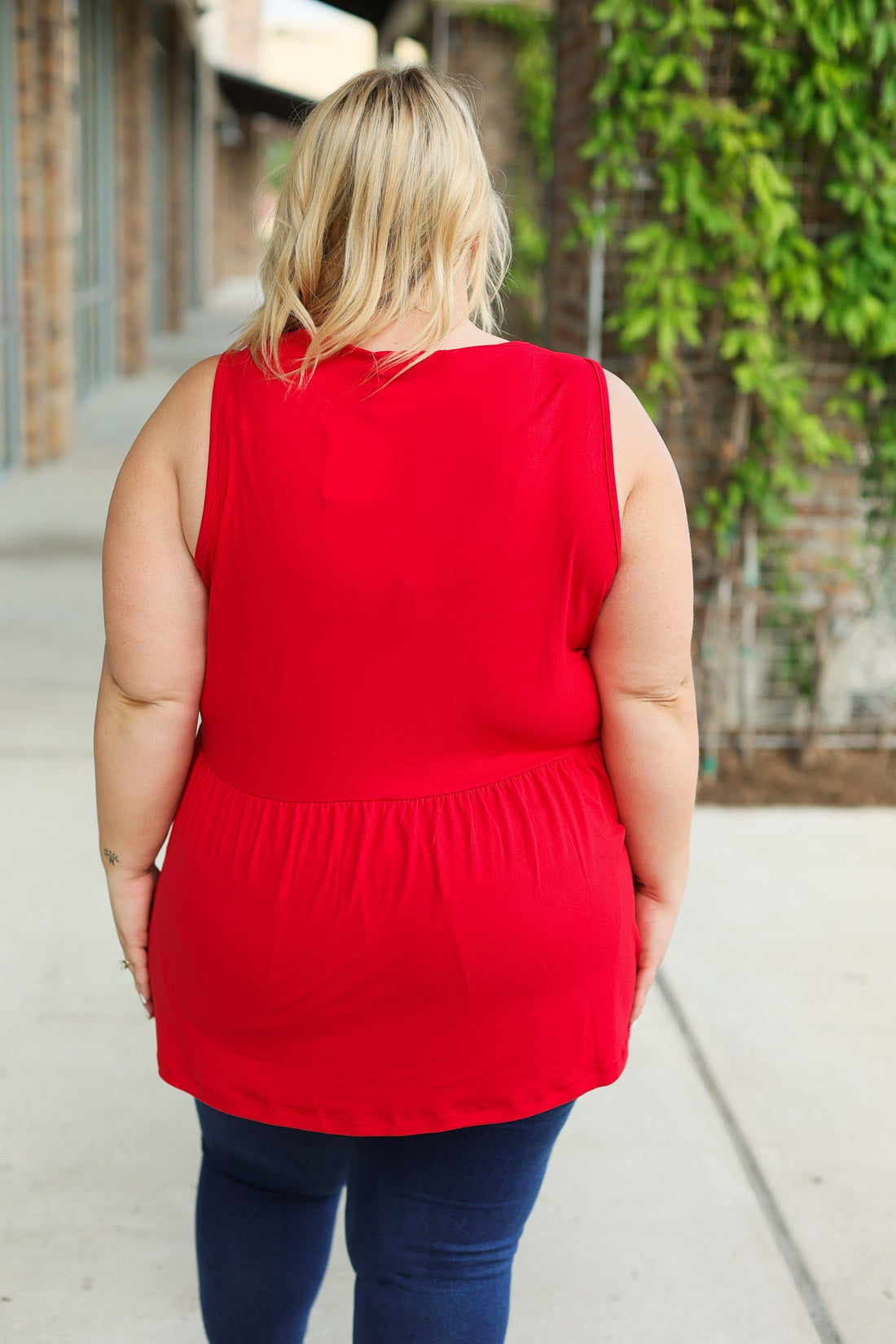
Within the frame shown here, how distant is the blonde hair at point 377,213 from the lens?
1230mm

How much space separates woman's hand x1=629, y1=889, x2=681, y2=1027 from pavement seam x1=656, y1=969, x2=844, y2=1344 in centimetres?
90

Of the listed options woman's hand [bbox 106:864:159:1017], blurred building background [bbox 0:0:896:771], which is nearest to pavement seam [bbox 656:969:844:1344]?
woman's hand [bbox 106:864:159:1017]

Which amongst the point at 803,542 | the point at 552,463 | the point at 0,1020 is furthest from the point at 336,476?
the point at 803,542

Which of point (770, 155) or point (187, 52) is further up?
point (187, 52)

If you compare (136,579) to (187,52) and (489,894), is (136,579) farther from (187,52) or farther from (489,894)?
(187,52)

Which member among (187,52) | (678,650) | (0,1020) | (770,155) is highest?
(187,52)

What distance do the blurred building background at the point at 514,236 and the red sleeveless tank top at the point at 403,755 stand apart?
0.44 metres

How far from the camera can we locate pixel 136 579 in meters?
1.34

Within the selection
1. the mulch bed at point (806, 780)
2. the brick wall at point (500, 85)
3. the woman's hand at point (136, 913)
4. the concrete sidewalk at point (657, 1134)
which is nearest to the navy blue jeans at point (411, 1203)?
the woman's hand at point (136, 913)

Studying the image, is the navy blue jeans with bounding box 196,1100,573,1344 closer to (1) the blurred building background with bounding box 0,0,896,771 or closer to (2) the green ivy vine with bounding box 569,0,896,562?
(1) the blurred building background with bounding box 0,0,896,771

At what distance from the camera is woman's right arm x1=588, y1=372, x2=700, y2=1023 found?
1.29 metres

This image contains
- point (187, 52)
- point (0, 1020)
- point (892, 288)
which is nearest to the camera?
point (0, 1020)

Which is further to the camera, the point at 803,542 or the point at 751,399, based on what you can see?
the point at 803,542

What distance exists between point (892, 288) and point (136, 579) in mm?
3399
